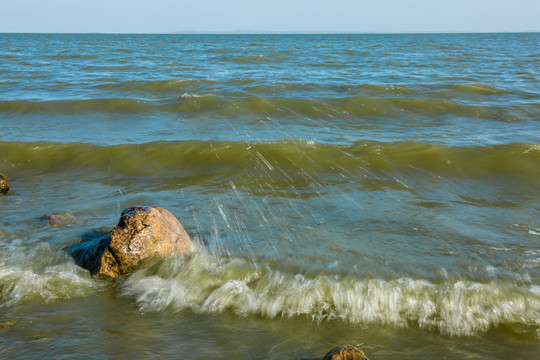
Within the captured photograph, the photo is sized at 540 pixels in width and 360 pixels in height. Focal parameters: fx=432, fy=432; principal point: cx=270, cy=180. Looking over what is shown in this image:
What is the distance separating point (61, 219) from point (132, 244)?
1.52m

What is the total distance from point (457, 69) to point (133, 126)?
14913 millimetres

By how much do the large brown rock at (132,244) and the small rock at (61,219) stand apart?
0.85 metres

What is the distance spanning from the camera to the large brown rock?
386 centimetres

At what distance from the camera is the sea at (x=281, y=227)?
3131 millimetres

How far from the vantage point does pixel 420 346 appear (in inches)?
118

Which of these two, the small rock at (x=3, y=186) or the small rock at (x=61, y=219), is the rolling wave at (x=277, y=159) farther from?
the small rock at (x=61, y=219)

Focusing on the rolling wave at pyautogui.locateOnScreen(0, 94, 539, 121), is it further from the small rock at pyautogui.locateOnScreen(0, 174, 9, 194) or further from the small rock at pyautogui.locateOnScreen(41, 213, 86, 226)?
the small rock at pyautogui.locateOnScreen(41, 213, 86, 226)

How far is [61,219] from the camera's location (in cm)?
491

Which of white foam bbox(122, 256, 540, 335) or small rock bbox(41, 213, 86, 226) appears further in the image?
small rock bbox(41, 213, 86, 226)

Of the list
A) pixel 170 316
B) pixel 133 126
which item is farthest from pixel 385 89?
pixel 170 316

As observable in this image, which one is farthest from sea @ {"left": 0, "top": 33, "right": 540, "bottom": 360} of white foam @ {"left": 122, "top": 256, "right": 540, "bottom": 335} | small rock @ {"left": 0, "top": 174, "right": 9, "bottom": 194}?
small rock @ {"left": 0, "top": 174, "right": 9, "bottom": 194}

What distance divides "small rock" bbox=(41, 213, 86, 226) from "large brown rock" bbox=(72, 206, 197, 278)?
850mm

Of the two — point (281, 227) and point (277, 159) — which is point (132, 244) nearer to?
point (281, 227)

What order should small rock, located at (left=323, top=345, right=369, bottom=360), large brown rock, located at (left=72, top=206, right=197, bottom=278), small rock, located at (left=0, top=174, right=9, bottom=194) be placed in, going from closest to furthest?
small rock, located at (left=323, top=345, right=369, bottom=360) < large brown rock, located at (left=72, top=206, right=197, bottom=278) < small rock, located at (left=0, top=174, right=9, bottom=194)
